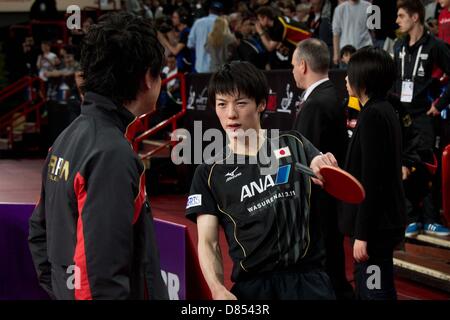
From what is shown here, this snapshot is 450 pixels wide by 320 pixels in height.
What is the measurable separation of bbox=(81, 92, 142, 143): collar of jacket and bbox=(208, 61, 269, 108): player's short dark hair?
754 mm

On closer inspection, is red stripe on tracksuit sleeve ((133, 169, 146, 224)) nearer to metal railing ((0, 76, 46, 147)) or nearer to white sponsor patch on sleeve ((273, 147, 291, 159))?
white sponsor patch on sleeve ((273, 147, 291, 159))

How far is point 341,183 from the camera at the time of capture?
8.01 feet

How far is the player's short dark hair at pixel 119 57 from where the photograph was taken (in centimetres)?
212

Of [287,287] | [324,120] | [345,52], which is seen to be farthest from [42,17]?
[287,287]

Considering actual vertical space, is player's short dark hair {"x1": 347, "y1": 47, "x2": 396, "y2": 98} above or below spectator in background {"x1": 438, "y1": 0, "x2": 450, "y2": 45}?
below

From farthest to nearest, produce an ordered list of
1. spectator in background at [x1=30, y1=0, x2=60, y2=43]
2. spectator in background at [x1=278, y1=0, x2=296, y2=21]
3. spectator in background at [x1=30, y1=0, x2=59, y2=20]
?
spectator in background at [x1=30, y1=0, x2=60, y2=43]
spectator in background at [x1=30, y1=0, x2=59, y2=20]
spectator in background at [x1=278, y1=0, x2=296, y2=21]

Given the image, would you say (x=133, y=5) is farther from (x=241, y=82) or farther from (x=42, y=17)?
(x=241, y=82)

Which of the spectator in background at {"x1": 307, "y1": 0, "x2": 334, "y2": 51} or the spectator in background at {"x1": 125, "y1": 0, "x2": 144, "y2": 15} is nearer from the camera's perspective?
the spectator in background at {"x1": 307, "y1": 0, "x2": 334, "y2": 51}

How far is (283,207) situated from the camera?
271cm

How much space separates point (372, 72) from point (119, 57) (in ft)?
6.67

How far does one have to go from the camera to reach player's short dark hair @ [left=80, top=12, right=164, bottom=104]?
212cm

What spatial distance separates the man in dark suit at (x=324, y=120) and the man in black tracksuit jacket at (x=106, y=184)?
2697 millimetres

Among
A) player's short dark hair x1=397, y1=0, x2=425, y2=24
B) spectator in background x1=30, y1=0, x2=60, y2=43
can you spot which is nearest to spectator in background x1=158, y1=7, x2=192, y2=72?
player's short dark hair x1=397, y1=0, x2=425, y2=24
